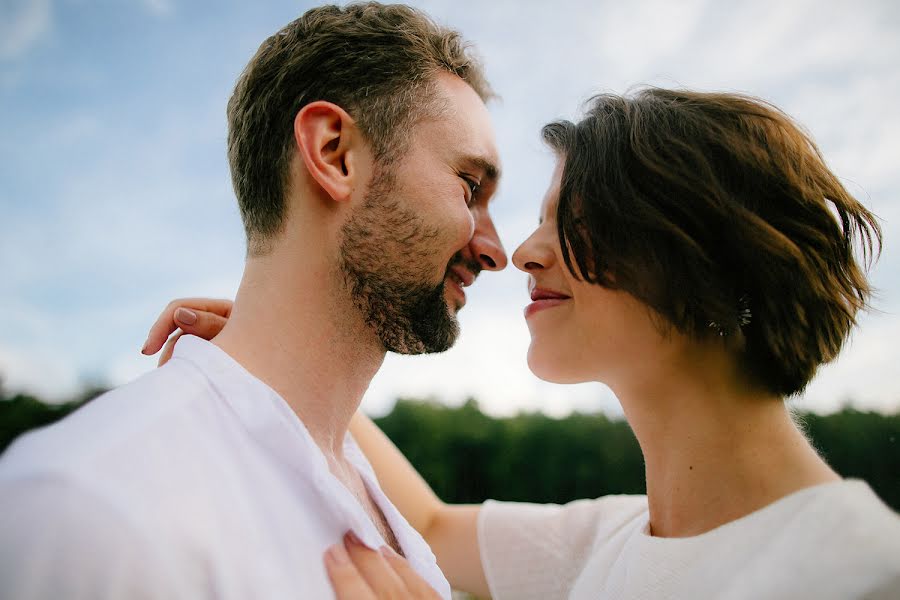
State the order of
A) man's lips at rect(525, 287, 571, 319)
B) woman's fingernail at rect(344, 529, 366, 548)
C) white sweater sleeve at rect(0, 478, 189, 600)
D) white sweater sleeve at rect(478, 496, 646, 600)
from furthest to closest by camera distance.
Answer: white sweater sleeve at rect(478, 496, 646, 600)
man's lips at rect(525, 287, 571, 319)
woman's fingernail at rect(344, 529, 366, 548)
white sweater sleeve at rect(0, 478, 189, 600)

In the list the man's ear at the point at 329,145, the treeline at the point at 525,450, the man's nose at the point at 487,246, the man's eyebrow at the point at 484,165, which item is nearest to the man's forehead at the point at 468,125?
the man's eyebrow at the point at 484,165

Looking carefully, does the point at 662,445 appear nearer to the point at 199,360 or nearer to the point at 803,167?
the point at 803,167

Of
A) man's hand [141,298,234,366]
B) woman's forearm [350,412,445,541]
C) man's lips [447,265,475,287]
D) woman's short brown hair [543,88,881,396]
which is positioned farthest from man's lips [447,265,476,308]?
woman's forearm [350,412,445,541]

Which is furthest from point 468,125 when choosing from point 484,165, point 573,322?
point 573,322

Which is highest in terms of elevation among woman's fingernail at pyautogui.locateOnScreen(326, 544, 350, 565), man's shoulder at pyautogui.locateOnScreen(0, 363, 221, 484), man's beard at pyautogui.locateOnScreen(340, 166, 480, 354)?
man's beard at pyautogui.locateOnScreen(340, 166, 480, 354)

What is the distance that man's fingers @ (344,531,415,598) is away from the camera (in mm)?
1990

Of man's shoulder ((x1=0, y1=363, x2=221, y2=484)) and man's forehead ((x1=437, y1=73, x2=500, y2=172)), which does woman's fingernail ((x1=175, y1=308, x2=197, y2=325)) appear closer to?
man's shoulder ((x1=0, y1=363, x2=221, y2=484))

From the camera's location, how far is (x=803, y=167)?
249 centimetres

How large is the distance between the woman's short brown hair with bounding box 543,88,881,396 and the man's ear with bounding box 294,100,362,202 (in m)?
0.92

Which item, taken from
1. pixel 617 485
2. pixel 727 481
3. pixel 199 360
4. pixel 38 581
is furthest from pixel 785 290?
pixel 617 485

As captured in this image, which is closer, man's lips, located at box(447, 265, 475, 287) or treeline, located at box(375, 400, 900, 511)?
man's lips, located at box(447, 265, 475, 287)

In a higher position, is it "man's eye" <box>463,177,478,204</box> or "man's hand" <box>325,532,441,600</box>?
"man's eye" <box>463,177,478,204</box>

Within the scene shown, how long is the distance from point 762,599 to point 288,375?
1706 mm

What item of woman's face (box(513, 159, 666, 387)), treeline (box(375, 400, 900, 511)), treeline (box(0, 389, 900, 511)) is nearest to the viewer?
woman's face (box(513, 159, 666, 387))
